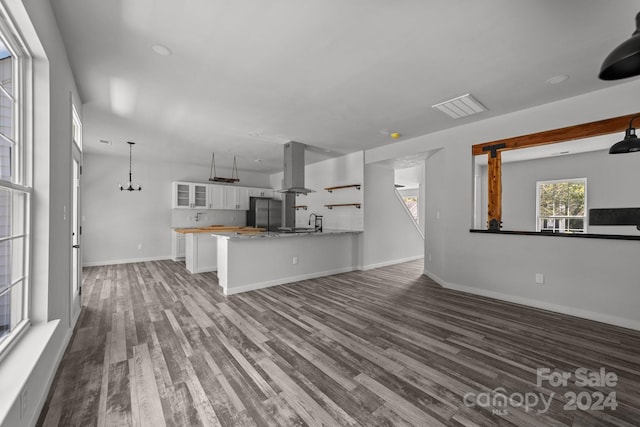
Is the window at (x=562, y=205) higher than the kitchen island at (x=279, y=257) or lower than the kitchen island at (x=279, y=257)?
higher

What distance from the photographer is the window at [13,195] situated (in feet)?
5.13

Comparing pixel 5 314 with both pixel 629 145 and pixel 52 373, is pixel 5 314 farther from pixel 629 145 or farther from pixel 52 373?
pixel 629 145

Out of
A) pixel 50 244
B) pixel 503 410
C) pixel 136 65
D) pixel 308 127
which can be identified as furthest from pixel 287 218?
pixel 503 410

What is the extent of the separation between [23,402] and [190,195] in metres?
6.53

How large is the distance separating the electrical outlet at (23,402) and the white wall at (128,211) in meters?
6.27

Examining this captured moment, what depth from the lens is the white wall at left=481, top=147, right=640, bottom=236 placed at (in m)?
5.12

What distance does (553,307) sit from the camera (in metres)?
3.37

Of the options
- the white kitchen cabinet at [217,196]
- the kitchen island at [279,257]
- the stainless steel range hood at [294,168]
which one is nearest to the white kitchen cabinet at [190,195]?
the white kitchen cabinet at [217,196]

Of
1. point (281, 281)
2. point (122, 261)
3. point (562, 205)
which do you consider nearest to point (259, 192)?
point (122, 261)

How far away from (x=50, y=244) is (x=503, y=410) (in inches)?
124

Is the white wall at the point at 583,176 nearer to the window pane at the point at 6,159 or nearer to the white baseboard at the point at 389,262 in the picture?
the white baseboard at the point at 389,262

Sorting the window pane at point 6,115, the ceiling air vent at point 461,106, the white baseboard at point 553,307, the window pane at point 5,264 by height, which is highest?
the ceiling air vent at point 461,106

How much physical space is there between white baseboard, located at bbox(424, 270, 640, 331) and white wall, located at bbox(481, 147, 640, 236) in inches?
99.3

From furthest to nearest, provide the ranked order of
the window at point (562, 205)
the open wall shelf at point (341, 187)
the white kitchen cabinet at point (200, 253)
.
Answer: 1. the open wall shelf at point (341, 187)
2. the window at point (562, 205)
3. the white kitchen cabinet at point (200, 253)
